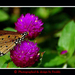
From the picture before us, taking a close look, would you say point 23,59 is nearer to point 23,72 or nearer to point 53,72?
point 23,72

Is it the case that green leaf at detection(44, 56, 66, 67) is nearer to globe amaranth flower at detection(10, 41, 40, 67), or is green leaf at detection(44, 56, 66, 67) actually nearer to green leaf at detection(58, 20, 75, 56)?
green leaf at detection(58, 20, 75, 56)

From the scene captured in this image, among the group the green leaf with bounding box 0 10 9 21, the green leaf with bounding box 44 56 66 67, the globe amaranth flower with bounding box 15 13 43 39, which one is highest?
the green leaf with bounding box 0 10 9 21

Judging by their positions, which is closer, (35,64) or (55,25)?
(35,64)

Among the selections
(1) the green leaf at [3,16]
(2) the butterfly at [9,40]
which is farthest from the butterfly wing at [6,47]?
(1) the green leaf at [3,16]

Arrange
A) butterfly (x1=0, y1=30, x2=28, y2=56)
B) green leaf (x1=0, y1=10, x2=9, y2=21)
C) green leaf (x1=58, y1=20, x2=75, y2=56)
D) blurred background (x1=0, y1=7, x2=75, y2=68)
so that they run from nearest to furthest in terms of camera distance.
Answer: butterfly (x1=0, y1=30, x2=28, y2=56)
green leaf (x1=58, y1=20, x2=75, y2=56)
green leaf (x1=0, y1=10, x2=9, y2=21)
blurred background (x1=0, y1=7, x2=75, y2=68)

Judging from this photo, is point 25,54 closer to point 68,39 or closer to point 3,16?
point 68,39

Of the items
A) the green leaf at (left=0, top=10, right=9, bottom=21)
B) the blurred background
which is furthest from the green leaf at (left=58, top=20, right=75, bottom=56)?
the green leaf at (left=0, top=10, right=9, bottom=21)

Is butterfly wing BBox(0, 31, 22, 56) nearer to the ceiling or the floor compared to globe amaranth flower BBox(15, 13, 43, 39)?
nearer to the floor

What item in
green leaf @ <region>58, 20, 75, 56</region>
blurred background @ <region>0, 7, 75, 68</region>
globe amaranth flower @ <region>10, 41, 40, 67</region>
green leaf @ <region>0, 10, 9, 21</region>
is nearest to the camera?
globe amaranth flower @ <region>10, 41, 40, 67</region>

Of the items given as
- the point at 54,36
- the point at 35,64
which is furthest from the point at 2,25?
the point at 35,64
